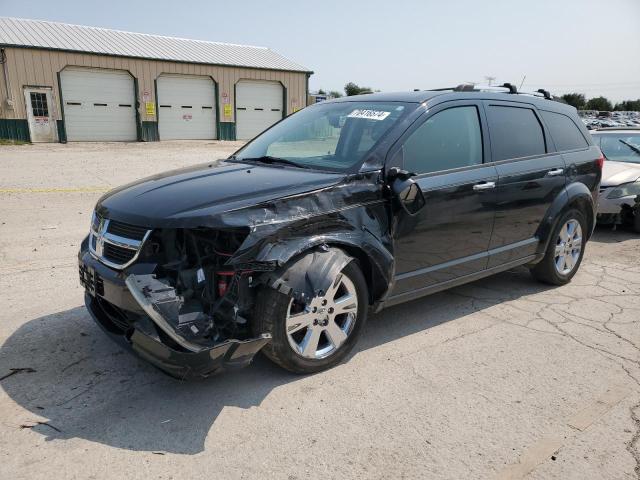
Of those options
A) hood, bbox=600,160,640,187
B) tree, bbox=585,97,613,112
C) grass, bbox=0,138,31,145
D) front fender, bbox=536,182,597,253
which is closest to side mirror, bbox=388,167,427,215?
front fender, bbox=536,182,597,253

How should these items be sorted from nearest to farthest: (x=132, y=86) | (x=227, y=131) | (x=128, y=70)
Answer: (x=128, y=70)
(x=132, y=86)
(x=227, y=131)

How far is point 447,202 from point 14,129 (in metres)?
24.1

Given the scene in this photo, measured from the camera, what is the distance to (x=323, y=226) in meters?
3.40

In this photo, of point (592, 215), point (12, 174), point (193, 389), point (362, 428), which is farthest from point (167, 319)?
point (12, 174)

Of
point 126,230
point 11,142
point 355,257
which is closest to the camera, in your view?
point 126,230

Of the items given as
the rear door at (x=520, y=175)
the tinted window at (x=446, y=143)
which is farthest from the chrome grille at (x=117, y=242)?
the rear door at (x=520, y=175)

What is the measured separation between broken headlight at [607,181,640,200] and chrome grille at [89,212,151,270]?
723cm

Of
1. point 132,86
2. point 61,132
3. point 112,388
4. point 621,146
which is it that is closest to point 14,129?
point 61,132

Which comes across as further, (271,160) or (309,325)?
(271,160)

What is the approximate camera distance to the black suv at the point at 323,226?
306 cm

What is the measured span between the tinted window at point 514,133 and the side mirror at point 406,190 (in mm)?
1186

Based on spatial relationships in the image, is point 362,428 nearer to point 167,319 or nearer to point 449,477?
point 449,477

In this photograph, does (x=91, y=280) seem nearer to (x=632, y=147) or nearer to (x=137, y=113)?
(x=632, y=147)

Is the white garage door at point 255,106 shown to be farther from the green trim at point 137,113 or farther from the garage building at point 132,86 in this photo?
the green trim at point 137,113
